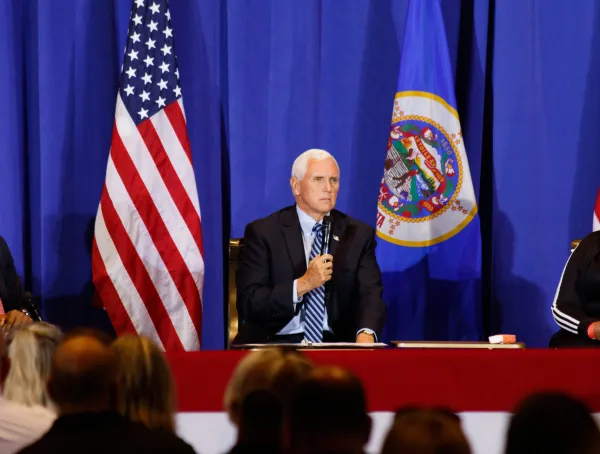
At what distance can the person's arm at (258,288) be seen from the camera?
169 inches

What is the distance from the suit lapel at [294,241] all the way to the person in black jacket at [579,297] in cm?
106

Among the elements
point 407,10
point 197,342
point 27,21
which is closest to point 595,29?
point 407,10

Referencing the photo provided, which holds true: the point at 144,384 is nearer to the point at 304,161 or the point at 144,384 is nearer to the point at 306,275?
the point at 306,275

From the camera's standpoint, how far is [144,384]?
2094mm

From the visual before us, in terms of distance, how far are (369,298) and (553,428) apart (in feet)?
10.1

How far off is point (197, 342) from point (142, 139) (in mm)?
1045

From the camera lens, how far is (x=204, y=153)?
18.8ft

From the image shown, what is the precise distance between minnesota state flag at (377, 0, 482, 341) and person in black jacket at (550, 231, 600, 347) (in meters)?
1.04

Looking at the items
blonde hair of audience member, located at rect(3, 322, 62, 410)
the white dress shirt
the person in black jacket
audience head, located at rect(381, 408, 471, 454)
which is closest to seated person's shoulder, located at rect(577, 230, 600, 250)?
the person in black jacket

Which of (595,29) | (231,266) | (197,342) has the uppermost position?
(595,29)

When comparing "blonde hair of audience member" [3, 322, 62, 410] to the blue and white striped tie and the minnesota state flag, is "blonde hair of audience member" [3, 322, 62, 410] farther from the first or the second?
the minnesota state flag

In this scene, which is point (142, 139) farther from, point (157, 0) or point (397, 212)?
point (397, 212)

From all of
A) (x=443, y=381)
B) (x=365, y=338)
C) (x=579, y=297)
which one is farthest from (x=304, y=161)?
(x=443, y=381)

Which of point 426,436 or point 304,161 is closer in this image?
point 426,436
